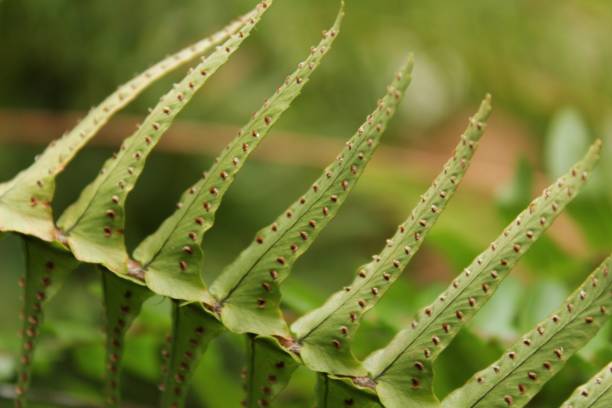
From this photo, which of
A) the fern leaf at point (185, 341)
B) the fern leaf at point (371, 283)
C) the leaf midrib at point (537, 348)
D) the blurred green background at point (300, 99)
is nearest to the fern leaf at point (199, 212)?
the fern leaf at point (185, 341)

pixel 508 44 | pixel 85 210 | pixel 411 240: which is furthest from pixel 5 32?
pixel 411 240

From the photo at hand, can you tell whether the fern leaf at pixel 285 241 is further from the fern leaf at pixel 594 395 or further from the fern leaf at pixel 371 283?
the fern leaf at pixel 594 395

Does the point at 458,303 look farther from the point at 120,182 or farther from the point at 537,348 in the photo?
the point at 120,182

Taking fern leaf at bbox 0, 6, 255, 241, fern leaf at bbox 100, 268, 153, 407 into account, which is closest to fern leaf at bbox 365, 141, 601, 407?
fern leaf at bbox 100, 268, 153, 407

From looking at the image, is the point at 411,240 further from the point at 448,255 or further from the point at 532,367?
the point at 448,255

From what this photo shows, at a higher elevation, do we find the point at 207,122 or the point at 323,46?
the point at 323,46

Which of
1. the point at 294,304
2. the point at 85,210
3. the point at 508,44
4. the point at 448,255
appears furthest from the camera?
the point at 508,44
